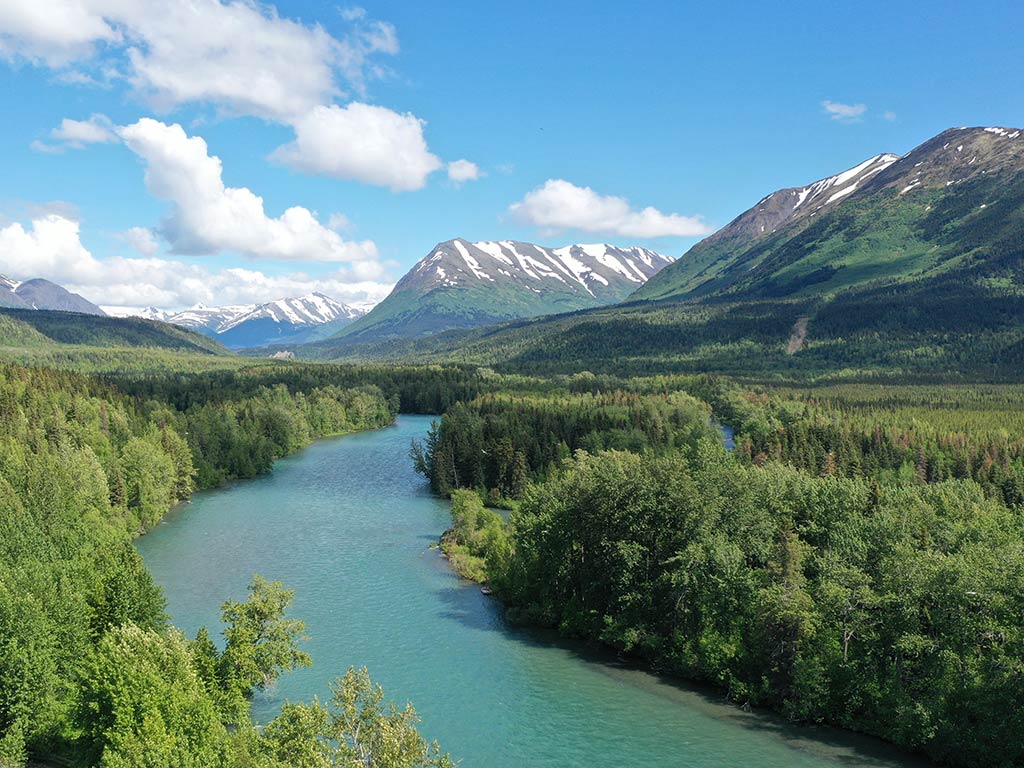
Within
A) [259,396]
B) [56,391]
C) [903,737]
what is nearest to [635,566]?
[903,737]

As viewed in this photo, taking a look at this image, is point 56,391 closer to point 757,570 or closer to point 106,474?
point 106,474

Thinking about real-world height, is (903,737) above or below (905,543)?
below

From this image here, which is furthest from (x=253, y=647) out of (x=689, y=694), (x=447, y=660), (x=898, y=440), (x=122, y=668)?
(x=898, y=440)

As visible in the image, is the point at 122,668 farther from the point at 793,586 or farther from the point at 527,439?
the point at 527,439

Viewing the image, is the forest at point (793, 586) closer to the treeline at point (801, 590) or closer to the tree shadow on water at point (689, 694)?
the treeline at point (801, 590)

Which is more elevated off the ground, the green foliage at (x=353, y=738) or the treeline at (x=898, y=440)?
the treeline at (x=898, y=440)

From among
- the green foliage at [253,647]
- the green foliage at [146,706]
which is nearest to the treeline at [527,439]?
the green foliage at [253,647]

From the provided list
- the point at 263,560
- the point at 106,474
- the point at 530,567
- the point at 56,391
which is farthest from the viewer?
the point at 56,391

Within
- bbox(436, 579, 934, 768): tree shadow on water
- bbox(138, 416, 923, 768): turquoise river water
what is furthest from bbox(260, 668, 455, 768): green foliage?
bbox(436, 579, 934, 768): tree shadow on water
